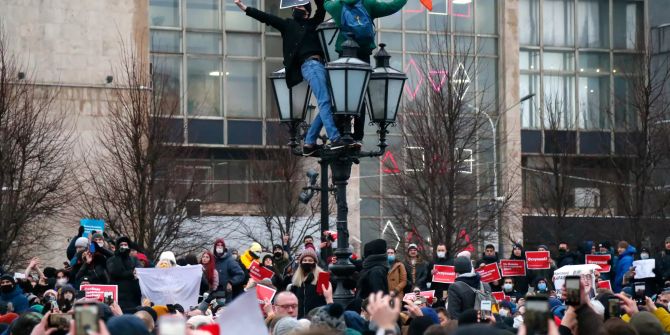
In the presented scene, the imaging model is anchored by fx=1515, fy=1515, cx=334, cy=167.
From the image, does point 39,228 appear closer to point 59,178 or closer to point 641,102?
point 59,178

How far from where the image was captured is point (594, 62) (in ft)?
214

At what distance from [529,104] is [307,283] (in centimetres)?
4816

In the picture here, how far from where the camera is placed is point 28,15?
168ft

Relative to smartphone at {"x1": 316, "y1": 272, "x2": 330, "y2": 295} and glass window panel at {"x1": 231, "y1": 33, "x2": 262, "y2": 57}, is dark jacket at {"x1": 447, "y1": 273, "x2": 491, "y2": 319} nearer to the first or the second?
smartphone at {"x1": 316, "y1": 272, "x2": 330, "y2": 295}

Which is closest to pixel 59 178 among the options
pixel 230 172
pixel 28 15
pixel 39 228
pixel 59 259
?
pixel 39 228

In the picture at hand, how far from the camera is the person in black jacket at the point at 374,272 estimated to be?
1576 centimetres

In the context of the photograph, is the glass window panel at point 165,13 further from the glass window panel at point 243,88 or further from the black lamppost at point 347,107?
the black lamppost at point 347,107

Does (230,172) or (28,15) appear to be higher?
(28,15)

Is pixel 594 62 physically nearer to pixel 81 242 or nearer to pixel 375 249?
pixel 81 242

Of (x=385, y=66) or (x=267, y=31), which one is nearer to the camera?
(x=385, y=66)

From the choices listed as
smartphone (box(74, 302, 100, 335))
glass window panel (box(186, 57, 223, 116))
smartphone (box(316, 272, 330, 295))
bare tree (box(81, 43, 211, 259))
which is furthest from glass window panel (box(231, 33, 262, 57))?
smartphone (box(74, 302, 100, 335))

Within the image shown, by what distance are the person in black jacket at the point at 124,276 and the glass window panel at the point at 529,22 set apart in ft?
147

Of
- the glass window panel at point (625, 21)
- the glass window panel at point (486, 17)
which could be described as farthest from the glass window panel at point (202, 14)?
the glass window panel at point (625, 21)

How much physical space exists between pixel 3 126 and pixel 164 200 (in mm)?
4970
